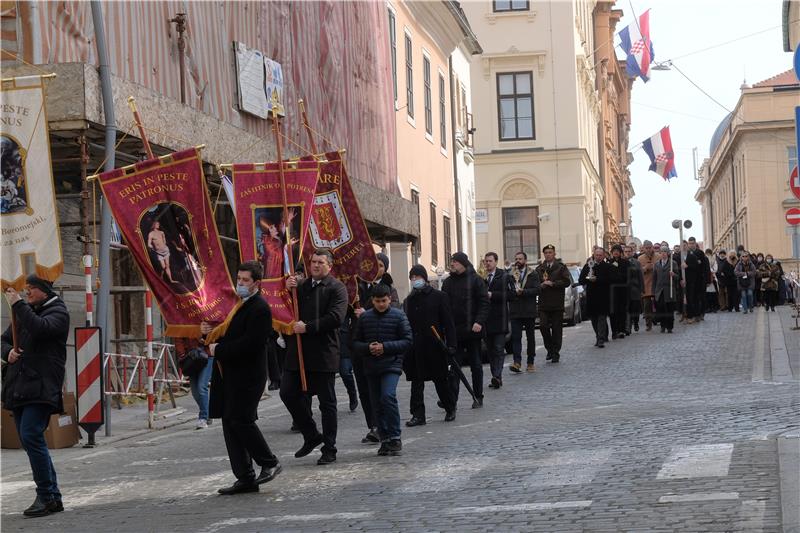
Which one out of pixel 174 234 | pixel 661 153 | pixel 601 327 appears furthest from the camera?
pixel 661 153

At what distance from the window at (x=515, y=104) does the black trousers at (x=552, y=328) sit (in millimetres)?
34524

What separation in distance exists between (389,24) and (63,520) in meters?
23.3

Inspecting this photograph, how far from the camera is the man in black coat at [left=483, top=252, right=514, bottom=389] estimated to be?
1766 centimetres

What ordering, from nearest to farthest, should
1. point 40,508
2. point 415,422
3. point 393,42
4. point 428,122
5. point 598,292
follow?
point 40,508
point 415,422
point 598,292
point 393,42
point 428,122

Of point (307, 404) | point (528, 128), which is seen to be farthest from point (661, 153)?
point (307, 404)

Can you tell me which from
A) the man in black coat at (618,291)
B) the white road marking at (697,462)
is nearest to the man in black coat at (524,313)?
the man in black coat at (618,291)

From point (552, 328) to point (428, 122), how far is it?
15.7 metres

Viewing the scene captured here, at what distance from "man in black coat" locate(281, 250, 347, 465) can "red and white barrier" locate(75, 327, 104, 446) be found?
3.00 meters

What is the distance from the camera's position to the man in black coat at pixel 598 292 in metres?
24.1

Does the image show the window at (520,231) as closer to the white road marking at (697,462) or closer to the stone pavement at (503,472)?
the stone pavement at (503,472)

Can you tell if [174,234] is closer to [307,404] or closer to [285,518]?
[307,404]

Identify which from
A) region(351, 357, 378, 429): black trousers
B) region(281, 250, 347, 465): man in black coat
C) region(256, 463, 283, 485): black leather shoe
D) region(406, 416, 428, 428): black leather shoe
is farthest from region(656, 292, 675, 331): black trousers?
region(256, 463, 283, 485): black leather shoe

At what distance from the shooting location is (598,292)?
24.1 metres

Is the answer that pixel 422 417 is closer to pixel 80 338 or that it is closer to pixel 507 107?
pixel 80 338
